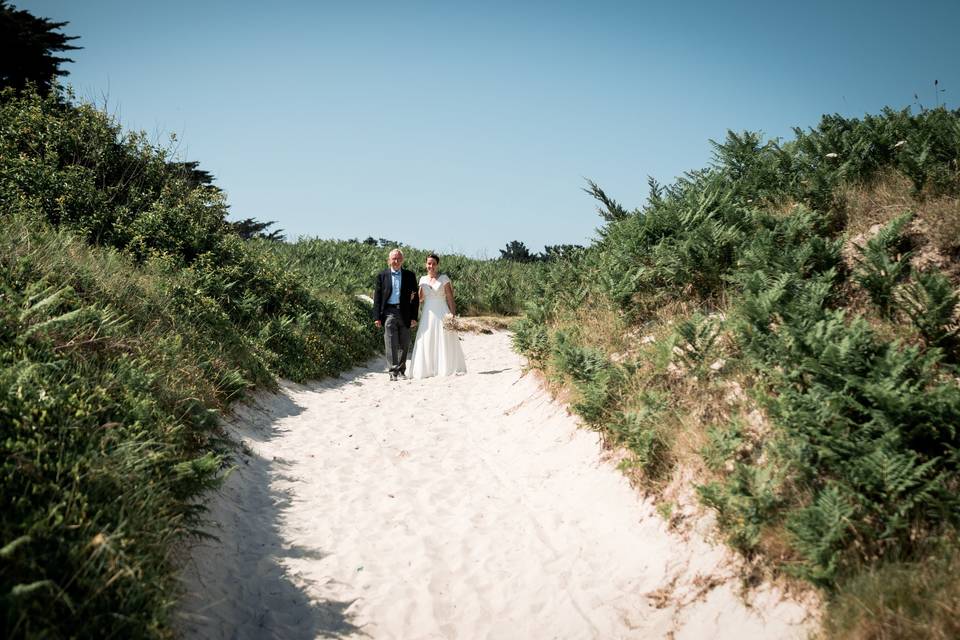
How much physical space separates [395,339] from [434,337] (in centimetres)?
88

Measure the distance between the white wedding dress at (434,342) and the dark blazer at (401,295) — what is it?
0.97 feet

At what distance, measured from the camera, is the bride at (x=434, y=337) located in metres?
12.0

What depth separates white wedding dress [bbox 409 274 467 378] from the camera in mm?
12031

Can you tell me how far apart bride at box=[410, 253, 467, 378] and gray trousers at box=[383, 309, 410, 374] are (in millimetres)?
313

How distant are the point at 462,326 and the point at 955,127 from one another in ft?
45.9

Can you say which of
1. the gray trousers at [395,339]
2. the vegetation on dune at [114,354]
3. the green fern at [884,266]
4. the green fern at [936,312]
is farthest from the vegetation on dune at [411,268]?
the green fern at [936,312]

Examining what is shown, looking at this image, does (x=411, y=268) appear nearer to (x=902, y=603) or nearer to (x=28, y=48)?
(x=28, y=48)

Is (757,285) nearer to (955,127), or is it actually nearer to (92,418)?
(955,127)

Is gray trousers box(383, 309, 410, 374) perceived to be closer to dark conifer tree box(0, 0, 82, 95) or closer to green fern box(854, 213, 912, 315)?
green fern box(854, 213, 912, 315)

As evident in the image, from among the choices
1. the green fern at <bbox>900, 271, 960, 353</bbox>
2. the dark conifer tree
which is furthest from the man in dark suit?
the dark conifer tree

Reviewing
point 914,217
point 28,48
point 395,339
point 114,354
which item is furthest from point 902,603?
point 28,48

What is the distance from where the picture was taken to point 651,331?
7312mm

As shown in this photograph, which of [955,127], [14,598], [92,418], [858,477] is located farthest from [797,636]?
[955,127]

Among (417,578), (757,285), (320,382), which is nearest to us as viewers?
(417,578)
